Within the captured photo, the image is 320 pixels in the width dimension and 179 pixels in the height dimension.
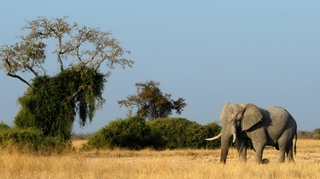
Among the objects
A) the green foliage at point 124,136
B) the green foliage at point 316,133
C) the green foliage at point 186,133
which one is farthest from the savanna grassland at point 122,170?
the green foliage at point 316,133

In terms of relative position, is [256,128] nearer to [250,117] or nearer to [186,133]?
[250,117]

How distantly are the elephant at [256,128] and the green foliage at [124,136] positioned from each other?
16010mm

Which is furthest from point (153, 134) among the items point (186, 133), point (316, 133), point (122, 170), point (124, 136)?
point (316, 133)

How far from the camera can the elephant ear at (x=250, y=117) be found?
67.7 ft

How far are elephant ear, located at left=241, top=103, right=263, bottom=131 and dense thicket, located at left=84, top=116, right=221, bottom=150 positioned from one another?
643 inches

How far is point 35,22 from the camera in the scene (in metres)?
35.4

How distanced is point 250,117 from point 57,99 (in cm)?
1552

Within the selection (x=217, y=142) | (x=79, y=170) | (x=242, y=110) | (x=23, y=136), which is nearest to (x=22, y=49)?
(x=23, y=136)

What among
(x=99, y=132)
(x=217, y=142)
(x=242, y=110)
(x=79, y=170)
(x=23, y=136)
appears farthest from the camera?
(x=217, y=142)

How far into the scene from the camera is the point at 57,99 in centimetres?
3388

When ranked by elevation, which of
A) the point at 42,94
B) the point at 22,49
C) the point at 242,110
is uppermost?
the point at 22,49

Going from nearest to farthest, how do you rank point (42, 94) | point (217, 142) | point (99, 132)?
point (42, 94) < point (99, 132) < point (217, 142)

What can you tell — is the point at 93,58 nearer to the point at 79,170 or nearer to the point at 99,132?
the point at 99,132

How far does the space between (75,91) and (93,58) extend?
2019 millimetres
